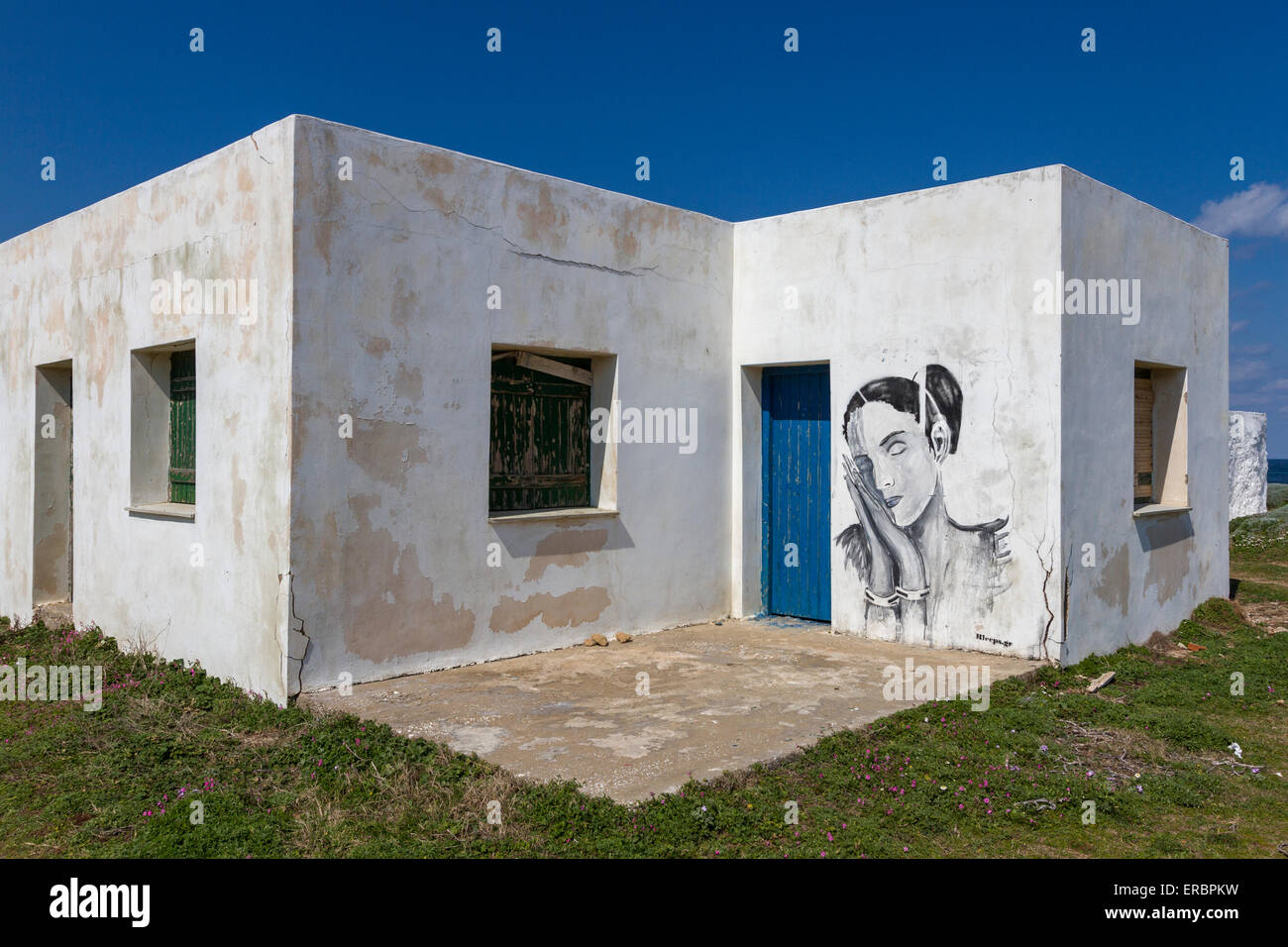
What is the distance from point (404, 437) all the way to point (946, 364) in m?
4.17

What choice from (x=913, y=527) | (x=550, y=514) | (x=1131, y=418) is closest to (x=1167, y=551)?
(x=1131, y=418)

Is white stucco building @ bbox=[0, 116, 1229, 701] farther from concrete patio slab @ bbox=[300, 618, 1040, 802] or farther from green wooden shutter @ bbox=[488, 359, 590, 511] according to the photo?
concrete patio slab @ bbox=[300, 618, 1040, 802]

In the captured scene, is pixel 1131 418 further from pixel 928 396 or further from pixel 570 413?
pixel 570 413

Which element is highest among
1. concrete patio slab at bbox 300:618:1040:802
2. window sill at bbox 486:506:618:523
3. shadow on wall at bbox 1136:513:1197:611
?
window sill at bbox 486:506:618:523

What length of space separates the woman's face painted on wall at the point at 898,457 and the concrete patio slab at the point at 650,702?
3.83 ft

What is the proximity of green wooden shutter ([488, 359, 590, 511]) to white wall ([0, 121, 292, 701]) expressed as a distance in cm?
173

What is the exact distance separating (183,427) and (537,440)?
2720 mm

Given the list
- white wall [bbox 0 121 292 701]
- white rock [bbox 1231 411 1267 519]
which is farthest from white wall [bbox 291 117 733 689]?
white rock [bbox 1231 411 1267 519]

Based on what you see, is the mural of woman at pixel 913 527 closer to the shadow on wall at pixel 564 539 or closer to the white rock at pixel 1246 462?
the shadow on wall at pixel 564 539

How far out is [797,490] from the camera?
8.53m

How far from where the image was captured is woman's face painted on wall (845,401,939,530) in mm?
7469

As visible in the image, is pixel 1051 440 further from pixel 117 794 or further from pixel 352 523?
pixel 117 794

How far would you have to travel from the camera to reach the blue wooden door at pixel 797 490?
8.30 metres
